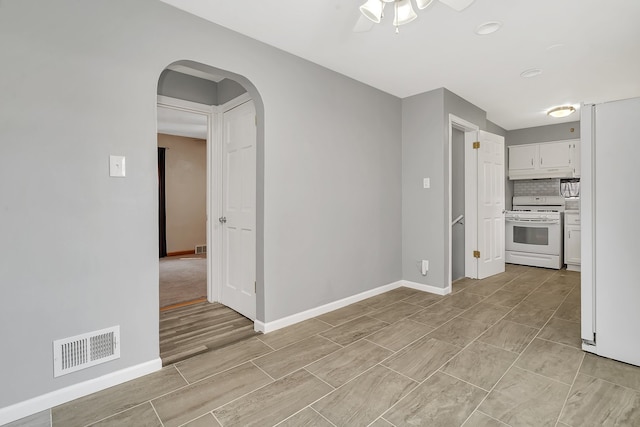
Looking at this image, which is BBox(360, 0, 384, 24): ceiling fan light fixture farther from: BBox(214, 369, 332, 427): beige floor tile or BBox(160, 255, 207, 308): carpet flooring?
BBox(160, 255, 207, 308): carpet flooring

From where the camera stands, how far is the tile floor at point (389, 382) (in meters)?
1.61

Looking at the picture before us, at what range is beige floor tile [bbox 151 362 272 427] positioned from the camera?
1638 millimetres

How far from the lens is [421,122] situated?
12.8 feet

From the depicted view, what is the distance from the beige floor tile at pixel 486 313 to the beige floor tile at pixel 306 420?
1.96 m

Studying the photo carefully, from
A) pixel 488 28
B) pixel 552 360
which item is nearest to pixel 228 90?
pixel 488 28

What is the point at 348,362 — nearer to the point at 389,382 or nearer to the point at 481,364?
the point at 389,382

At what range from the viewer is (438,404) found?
1.71 metres

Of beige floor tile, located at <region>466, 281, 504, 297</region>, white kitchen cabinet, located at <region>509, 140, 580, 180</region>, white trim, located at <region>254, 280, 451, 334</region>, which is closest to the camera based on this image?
white trim, located at <region>254, 280, 451, 334</region>

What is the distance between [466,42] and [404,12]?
3.64 feet

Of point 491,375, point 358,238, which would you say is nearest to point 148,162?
point 358,238

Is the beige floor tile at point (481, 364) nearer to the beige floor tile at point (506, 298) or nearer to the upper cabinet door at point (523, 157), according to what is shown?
the beige floor tile at point (506, 298)

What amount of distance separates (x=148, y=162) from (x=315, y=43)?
169cm

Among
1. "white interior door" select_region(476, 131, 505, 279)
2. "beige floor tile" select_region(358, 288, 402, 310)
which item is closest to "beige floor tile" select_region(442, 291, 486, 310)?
"beige floor tile" select_region(358, 288, 402, 310)

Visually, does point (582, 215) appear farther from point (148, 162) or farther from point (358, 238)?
point (148, 162)
